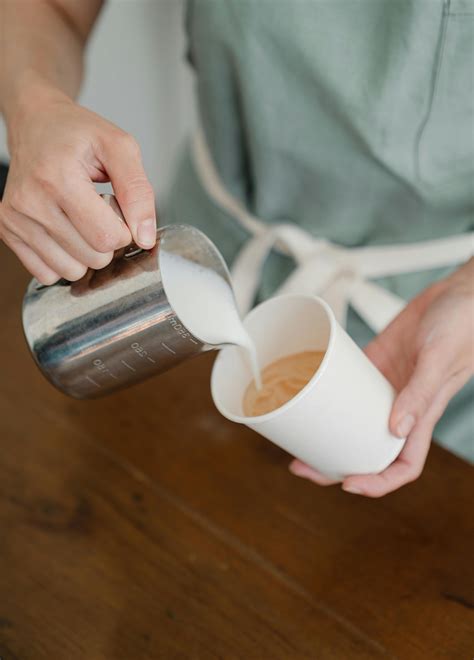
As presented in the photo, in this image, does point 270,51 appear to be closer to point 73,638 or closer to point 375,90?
point 375,90

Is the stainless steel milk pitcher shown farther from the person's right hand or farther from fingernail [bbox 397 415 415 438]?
fingernail [bbox 397 415 415 438]

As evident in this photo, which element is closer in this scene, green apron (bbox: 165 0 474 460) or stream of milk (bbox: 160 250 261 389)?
stream of milk (bbox: 160 250 261 389)

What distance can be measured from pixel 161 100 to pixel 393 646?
120 cm

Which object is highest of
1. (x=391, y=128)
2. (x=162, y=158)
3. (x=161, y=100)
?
(x=391, y=128)

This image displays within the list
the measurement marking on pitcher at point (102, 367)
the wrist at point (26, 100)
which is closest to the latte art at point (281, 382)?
the measurement marking on pitcher at point (102, 367)

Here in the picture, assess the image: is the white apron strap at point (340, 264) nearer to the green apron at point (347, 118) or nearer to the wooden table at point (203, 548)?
the green apron at point (347, 118)

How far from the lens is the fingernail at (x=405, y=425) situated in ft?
1.94

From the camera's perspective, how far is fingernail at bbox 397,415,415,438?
0.59 meters

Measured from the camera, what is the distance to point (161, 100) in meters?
1.48

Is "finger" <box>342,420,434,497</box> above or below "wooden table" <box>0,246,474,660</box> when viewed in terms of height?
above

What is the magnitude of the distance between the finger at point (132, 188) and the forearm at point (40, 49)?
5.2 inches

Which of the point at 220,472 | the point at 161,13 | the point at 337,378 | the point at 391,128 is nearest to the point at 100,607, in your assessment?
the point at 220,472

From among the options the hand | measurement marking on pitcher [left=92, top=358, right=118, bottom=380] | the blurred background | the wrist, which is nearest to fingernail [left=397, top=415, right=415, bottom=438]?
the hand

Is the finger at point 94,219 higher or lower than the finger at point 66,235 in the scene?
higher
